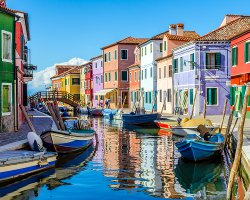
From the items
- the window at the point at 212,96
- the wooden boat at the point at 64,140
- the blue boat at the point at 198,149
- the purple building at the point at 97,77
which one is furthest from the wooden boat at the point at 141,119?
the purple building at the point at 97,77

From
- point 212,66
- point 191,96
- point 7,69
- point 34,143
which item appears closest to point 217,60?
point 212,66

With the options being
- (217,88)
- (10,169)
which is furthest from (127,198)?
(217,88)

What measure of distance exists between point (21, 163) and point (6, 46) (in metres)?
10.9

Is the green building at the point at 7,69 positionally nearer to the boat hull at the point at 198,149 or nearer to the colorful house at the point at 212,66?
the boat hull at the point at 198,149

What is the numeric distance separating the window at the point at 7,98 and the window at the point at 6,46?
1.34 meters

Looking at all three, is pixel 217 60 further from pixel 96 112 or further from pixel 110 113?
pixel 96 112

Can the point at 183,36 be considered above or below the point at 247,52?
above

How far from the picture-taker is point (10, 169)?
14109 mm

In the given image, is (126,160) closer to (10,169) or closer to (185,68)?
(10,169)

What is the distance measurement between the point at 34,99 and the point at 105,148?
39.6 meters

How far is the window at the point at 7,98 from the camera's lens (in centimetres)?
2349

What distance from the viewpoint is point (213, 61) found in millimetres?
39344

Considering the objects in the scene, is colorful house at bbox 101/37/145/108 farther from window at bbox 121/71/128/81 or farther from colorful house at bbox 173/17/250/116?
colorful house at bbox 173/17/250/116

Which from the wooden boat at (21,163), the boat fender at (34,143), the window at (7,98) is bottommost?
the wooden boat at (21,163)
